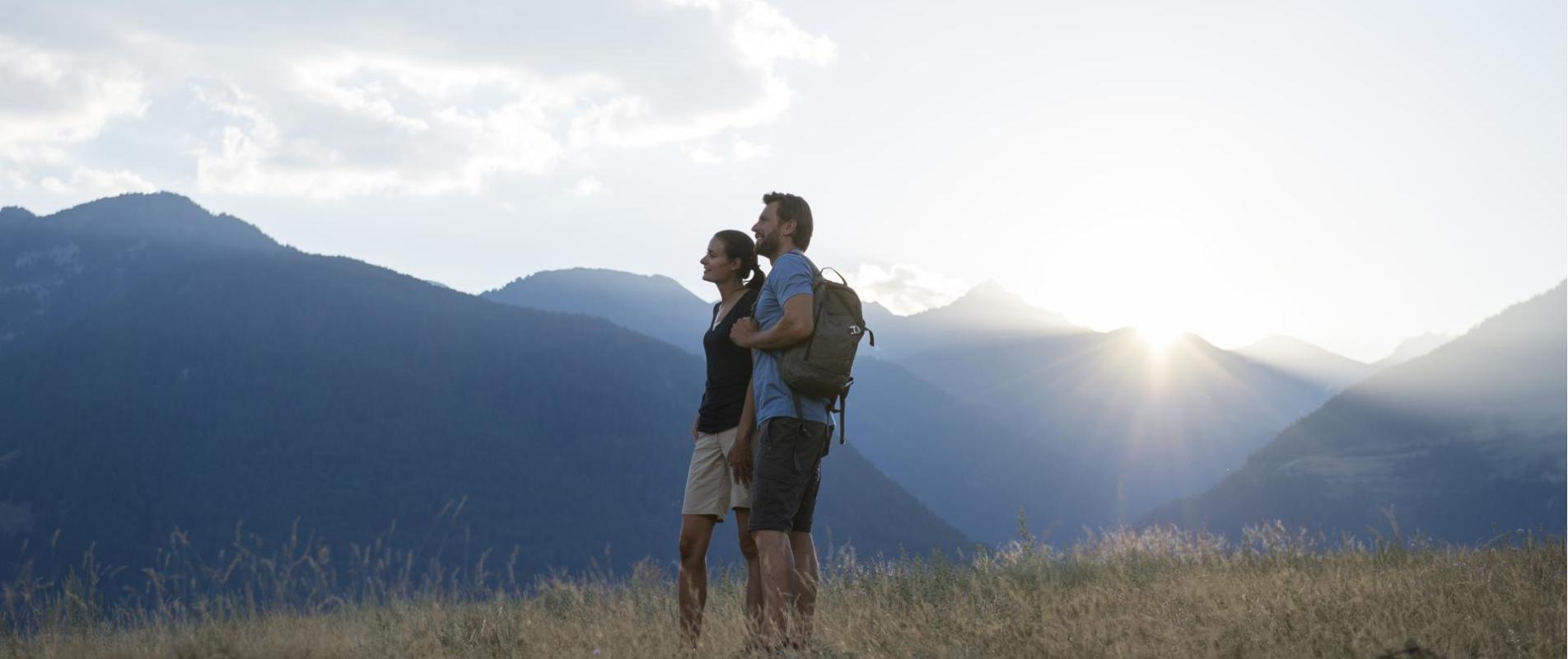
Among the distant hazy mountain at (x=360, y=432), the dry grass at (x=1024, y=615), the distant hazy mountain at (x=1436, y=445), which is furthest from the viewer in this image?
the distant hazy mountain at (x=360, y=432)

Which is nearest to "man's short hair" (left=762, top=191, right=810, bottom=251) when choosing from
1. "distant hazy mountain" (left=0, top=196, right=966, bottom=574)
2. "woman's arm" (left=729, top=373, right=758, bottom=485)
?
"woman's arm" (left=729, top=373, right=758, bottom=485)

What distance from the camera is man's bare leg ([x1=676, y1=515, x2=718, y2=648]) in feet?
15.8

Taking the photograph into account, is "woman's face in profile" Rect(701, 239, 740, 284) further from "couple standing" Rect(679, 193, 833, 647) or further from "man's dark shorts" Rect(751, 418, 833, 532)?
"man's dark shorts" Rect(751, 418, 833, 532)

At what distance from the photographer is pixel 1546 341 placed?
137 meters

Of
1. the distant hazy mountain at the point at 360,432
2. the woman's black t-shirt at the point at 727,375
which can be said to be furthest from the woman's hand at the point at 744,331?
the distant hazy mountain at the point at 360,432

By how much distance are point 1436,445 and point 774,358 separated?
146m

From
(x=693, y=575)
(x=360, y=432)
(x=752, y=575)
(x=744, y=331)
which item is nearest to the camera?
(x=744, y=331)

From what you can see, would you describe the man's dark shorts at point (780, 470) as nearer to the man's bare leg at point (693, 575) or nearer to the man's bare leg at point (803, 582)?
the man's bare leg at point (803, 582)

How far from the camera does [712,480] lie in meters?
4.90

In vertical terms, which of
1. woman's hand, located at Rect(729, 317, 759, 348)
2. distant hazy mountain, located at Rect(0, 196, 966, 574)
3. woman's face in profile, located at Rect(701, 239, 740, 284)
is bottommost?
distant hazy mountain, located at Rect(0, 196, 966, 574)

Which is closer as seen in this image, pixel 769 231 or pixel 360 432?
pixel 769 231

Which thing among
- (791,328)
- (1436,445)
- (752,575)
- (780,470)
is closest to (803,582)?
(752,575)

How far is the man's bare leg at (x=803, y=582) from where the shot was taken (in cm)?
438

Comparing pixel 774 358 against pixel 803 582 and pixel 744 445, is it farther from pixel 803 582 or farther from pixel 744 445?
pixel 803 582
